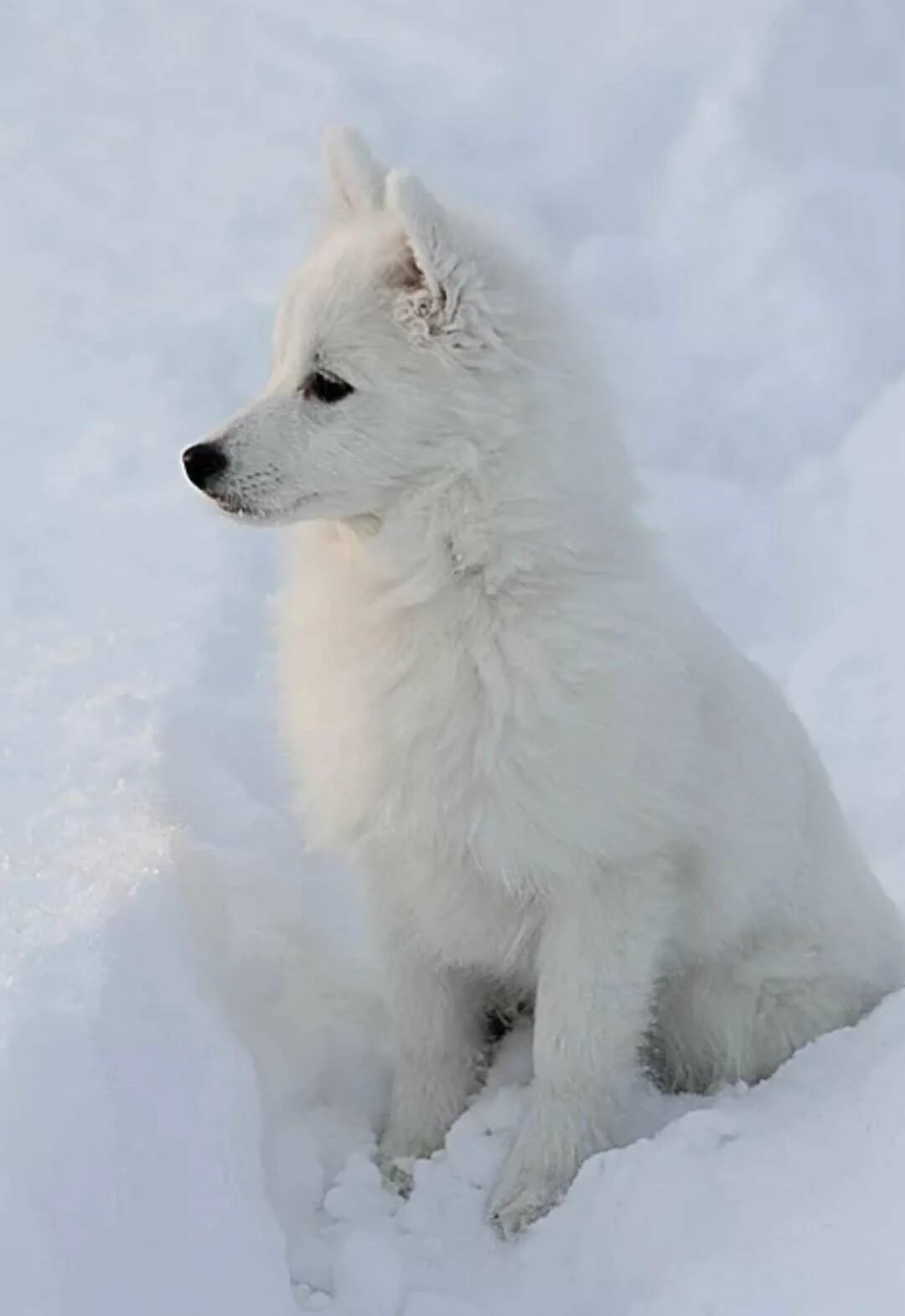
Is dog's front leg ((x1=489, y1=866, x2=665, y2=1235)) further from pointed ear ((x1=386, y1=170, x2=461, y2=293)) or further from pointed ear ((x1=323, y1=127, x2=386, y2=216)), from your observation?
pointed ear ((x1=323, y1=127, x2=386, y2=216))

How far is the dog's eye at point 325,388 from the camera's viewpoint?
3064 mm

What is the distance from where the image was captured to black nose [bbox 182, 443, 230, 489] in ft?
10.0

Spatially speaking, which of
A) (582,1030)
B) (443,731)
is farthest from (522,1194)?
(443,731)

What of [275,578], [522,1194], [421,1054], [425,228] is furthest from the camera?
[275,578]

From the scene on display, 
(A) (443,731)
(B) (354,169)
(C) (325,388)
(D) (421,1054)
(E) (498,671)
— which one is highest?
(B) (354,169)

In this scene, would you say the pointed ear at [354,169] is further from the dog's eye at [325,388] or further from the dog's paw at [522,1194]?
the dog's paw at [522,1194]

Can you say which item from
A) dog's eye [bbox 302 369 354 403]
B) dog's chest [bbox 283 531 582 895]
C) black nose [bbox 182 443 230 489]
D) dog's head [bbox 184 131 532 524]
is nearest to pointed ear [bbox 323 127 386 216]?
dog's head [bbox 184 131 532 524]

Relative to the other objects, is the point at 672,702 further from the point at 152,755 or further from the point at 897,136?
the point at 897,136

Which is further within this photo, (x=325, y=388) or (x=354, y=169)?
(x=354, y=169)

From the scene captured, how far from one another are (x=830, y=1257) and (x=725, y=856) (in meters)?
0.90

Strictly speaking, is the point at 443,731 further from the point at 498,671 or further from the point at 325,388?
the point at 325,388

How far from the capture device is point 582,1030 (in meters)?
3.32

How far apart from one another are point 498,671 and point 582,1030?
76cm

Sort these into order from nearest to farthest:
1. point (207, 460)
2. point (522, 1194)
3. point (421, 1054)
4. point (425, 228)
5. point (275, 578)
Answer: point (425, 228) < point (207, 460) < point (522, 1194) < point (421, 1054) < point (275, 578)
